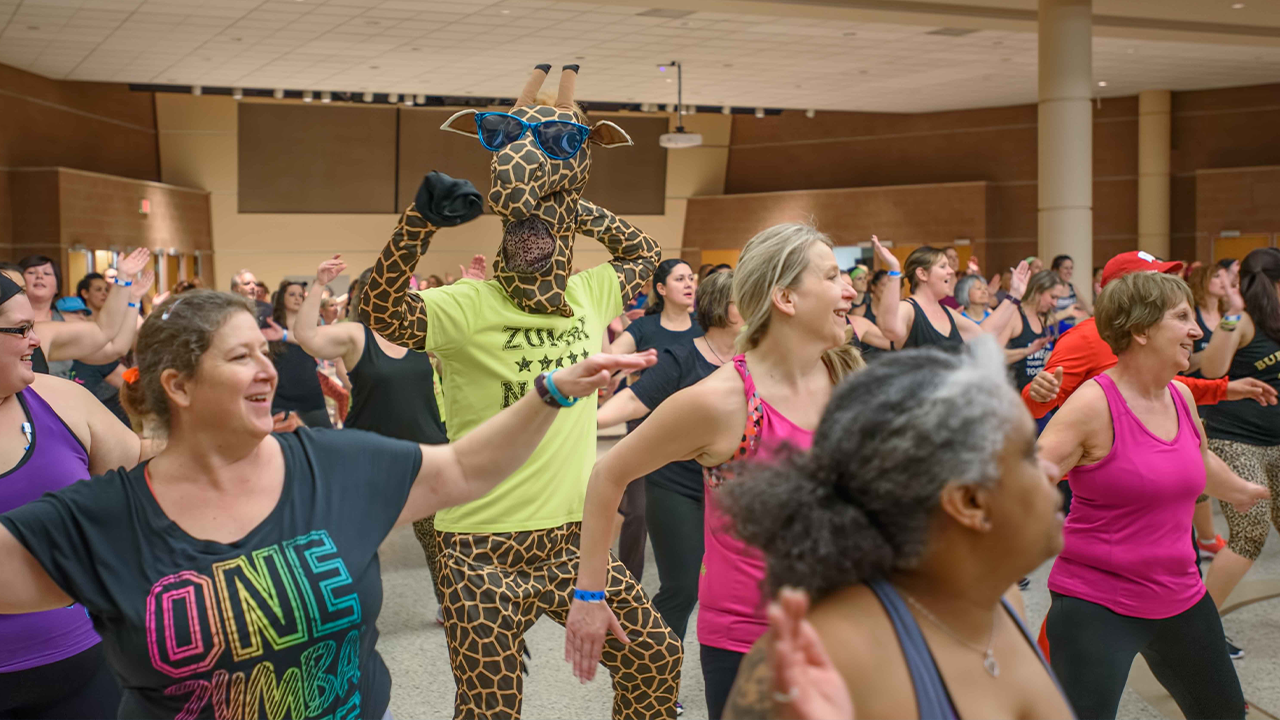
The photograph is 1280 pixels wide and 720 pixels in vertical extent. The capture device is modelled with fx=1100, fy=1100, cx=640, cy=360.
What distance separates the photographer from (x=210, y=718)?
176cm

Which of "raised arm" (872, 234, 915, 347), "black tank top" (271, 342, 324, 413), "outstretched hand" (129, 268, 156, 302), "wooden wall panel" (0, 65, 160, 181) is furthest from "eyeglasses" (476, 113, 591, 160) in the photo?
"wooden wall panel" (0, 65, 160, 181)

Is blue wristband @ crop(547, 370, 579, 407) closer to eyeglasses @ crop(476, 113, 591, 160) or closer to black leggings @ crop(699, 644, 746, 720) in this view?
black leggings @ crop(699, 644, 746, 720)

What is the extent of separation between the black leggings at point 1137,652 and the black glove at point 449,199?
1.81m

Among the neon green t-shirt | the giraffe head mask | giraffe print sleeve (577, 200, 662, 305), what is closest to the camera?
the neon green t-shirt

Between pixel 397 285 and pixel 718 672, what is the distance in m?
1.23

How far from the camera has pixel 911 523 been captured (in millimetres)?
1304

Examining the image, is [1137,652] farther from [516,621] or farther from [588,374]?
[588,374]

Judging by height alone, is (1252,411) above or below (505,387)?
below

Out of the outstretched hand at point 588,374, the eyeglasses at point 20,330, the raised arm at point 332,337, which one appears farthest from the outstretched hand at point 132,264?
the outstretched hand at point 588,374

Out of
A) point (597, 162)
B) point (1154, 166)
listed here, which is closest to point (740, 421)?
point (1154, 166)

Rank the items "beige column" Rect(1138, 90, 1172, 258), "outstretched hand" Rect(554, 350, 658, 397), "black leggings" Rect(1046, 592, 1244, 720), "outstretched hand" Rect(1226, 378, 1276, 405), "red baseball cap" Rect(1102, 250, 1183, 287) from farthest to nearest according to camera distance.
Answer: "beige column" Rect(1138, 90, 1172, 258), "red baseball cap" Rect(1102, 250, 1183, 287), "outstretched hand" Rect(1226, 378, 1276, 405), "black leggings" Rect(1046, 592, 1244, 720), "outstretched hand" Rect(554, 350, 658, 397)

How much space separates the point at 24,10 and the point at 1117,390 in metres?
11.9

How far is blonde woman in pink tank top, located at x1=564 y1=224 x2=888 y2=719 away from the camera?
92.3 inches

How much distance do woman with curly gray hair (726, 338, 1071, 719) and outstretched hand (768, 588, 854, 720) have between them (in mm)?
97
